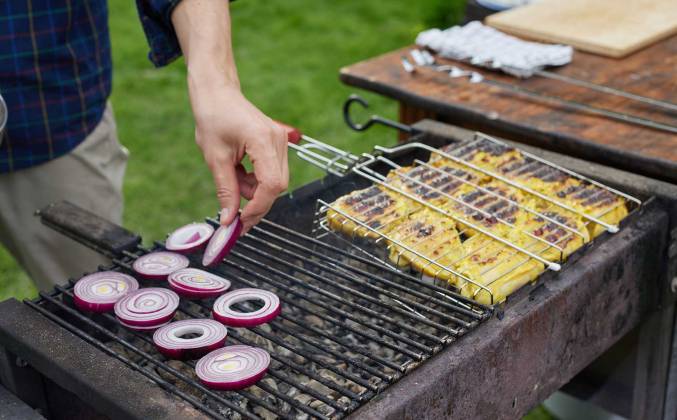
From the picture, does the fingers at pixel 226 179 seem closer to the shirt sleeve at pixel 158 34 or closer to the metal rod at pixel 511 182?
the shirt sleeve at pixel 158 34

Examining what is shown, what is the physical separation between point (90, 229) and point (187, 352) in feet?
2.19

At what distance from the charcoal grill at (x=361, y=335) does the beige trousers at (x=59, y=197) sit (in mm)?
475

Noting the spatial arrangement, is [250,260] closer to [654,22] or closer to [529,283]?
[529,283]

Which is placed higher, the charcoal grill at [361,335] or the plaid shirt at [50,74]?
the plaid shirt at [50,74]

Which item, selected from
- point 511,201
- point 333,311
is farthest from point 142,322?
point 511,201

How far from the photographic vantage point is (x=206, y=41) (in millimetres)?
2043

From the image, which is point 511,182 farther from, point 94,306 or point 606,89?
point 94,306

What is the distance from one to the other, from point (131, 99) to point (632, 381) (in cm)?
467

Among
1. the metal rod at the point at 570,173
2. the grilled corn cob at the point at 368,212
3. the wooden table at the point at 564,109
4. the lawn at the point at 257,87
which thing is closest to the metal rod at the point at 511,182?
the metal rod at the point at 570,173

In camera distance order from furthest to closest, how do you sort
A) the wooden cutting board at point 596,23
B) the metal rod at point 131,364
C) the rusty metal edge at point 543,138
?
the wooden cutting board at point 596,23, the rusty metal edge at point 543,138, the metal rod at point 131,364

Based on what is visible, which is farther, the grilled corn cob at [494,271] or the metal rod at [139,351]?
the grilled corn cob at [494,271]

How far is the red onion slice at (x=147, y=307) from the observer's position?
198 cm

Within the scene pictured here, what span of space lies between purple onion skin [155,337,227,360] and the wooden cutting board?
2262mm

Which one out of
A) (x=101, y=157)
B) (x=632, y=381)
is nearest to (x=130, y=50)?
(x=101, y=157)
